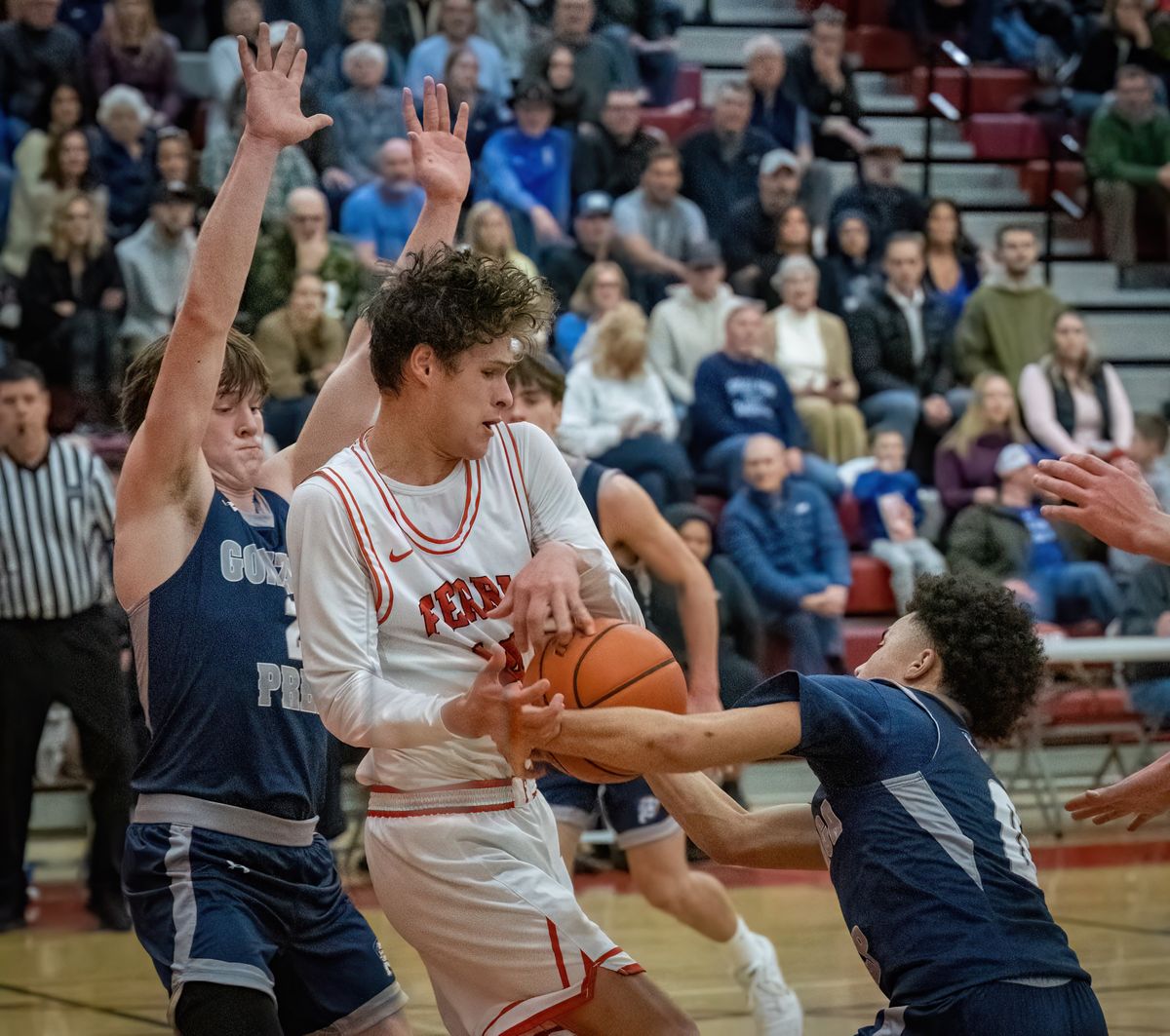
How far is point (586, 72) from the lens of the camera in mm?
12781

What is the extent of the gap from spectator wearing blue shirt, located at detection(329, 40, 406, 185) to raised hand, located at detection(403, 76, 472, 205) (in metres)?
7.67

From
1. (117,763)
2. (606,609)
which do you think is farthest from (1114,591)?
(606,609)

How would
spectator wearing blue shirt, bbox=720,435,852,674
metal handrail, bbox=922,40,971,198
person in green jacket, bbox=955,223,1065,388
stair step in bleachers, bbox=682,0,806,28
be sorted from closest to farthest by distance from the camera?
spectator wearing blue shirt, bbox=720,435,852,674
person in green jacket, bbox=955,223,1065,388
metal handrail, bbox=922,40,971,198
stair step in bleachers, bbox=682,0,806,28

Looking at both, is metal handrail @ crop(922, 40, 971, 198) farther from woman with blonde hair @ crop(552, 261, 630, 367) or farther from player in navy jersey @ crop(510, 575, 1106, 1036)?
player in navy jersey @ crop(510, 575, 1106, 1036)

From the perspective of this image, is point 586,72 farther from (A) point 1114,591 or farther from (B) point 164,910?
(B) point 164,910

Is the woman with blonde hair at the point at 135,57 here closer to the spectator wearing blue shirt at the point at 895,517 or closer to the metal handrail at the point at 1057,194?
the spectator wearing blue shirt at the point at 895,517

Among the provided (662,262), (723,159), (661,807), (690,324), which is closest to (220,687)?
(661,807)

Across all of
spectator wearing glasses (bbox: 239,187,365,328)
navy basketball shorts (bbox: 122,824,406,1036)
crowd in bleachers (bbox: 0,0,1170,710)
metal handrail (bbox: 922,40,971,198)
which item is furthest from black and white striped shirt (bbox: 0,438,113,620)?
metal handrail (bbox: 922,40,971,198)

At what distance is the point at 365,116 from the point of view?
11.8 m

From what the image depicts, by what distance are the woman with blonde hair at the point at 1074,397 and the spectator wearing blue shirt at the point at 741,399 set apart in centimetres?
169

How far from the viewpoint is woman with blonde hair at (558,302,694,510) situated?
32.3 feet

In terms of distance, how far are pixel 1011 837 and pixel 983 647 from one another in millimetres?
350

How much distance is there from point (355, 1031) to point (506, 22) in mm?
10448

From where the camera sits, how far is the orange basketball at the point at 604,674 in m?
3.31
